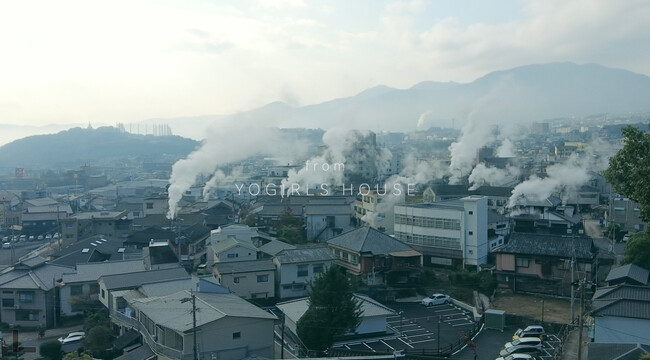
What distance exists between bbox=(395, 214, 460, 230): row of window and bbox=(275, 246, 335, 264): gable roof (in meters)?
3.33

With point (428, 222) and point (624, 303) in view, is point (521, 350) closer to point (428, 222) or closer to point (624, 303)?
point (624, 303)

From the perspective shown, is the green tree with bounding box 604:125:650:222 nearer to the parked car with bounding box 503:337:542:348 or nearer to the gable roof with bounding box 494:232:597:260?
the parked car with bounding box 503:337:542:348

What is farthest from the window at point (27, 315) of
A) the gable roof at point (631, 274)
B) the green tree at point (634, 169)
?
the gable roof at point (631, 274)

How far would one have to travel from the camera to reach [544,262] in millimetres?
11812

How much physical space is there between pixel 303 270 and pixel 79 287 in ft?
16.1

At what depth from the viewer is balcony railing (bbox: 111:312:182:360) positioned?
26.1 ft

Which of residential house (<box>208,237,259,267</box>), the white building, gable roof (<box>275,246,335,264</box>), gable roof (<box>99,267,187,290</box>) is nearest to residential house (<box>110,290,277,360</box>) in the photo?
gable roof (<box>99,267,187,290</box>)

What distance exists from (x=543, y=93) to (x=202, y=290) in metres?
157

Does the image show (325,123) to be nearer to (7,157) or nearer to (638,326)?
(7,157)

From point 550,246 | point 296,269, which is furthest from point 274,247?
point 550,246

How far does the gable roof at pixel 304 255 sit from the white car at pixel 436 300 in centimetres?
239

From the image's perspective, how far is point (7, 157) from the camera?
7638 cm

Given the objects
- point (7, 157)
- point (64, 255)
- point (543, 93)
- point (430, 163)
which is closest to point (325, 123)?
point (543, 93)

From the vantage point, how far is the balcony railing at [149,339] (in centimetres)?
797
